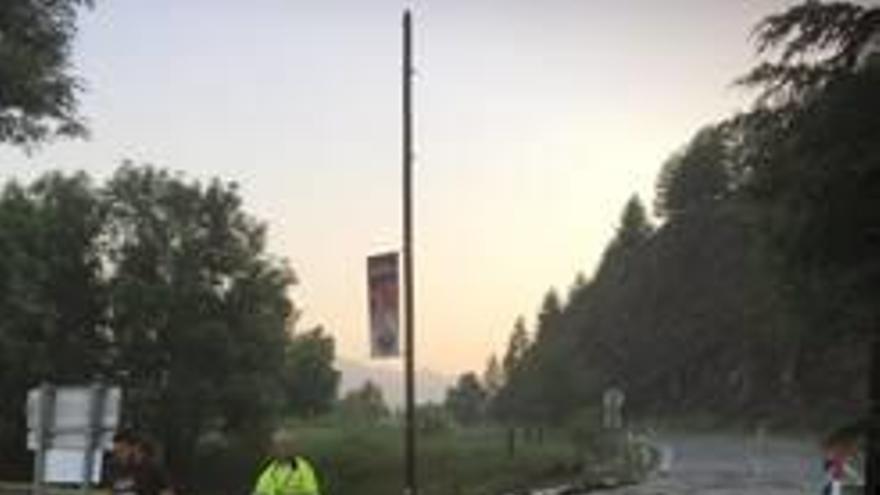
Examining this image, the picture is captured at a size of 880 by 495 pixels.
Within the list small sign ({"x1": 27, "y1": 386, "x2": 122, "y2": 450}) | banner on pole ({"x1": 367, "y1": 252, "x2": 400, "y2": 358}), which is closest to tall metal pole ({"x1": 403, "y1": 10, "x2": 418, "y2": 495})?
banner on pole ({"x1": 367, "y1": 252, "x2": 400, "y2": 358})

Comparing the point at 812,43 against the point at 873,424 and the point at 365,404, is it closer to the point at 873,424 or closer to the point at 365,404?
the point at 873,424

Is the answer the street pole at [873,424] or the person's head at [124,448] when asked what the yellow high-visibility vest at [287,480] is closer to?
the person's head at [124,448]

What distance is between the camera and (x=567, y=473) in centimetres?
6247

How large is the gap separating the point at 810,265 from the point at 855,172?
6.12ft

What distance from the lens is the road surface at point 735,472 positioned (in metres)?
52.6

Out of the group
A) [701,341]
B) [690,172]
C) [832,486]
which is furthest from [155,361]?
[690,172]

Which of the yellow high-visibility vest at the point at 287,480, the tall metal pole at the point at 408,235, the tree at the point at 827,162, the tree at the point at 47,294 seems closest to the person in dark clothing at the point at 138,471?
the yellow high-visibility vest at the point at 287,480

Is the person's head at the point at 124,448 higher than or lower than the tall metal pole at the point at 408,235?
lower

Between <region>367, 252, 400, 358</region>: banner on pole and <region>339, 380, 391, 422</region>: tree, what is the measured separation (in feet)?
309

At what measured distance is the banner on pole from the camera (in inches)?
1207

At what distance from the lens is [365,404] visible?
16888cm

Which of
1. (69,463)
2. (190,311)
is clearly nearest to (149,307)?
(190,311)

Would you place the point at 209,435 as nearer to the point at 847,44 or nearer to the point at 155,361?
the point at 155,361

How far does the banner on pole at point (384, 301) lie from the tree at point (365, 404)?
94141 millimetres
